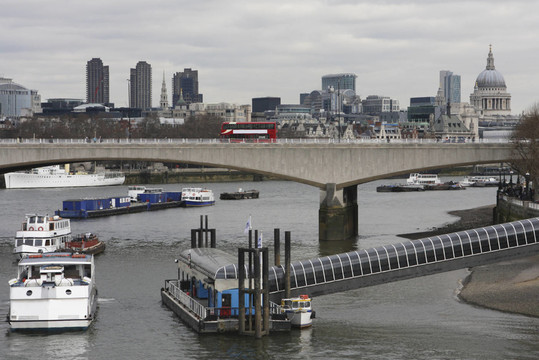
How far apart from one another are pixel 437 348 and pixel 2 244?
123 ft

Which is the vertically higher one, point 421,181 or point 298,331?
point 298,331

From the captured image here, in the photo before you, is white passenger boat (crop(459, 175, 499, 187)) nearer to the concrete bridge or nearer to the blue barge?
the blue barge

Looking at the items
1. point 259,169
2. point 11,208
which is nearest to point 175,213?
point 11,208

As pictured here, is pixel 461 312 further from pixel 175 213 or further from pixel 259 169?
pixel 175 213

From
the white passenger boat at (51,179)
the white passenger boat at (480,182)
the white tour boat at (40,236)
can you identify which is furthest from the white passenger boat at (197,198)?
the white passenger boat at (480,182)

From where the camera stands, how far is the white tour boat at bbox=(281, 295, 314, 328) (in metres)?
37.8

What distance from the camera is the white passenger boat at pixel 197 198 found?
105188 mm

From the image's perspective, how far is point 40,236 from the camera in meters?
57.0

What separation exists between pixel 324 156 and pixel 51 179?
72687 millimetres

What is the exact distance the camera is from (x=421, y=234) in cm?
6950

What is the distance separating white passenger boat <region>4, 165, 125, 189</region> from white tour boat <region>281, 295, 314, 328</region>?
99.9 metres

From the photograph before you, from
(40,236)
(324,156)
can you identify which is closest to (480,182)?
(324,156)

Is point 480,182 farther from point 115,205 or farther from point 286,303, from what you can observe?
point 286,303

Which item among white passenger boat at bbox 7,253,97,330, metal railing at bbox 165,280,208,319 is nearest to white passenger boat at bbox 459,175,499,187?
metal railing at bbox 165,280,208,319
